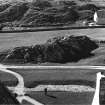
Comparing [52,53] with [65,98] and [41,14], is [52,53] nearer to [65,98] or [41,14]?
[65,98]

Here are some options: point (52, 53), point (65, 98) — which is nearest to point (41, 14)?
point (52, 53)

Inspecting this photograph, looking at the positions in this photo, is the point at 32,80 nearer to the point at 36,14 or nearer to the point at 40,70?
the point at 40,70

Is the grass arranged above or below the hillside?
above

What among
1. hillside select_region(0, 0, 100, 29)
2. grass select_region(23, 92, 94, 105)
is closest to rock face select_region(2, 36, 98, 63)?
grass select_region(23, 92, 94, 105)

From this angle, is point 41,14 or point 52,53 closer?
point 52,53

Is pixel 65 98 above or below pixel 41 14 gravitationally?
above

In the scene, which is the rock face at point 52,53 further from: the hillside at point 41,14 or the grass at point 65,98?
the hillside at point 41,14

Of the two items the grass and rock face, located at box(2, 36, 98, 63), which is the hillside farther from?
the grass

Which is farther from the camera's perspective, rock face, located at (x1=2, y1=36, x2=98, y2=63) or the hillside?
the hillside

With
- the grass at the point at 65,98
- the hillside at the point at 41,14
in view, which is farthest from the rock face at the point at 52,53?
the hillside at the point at 41,14
